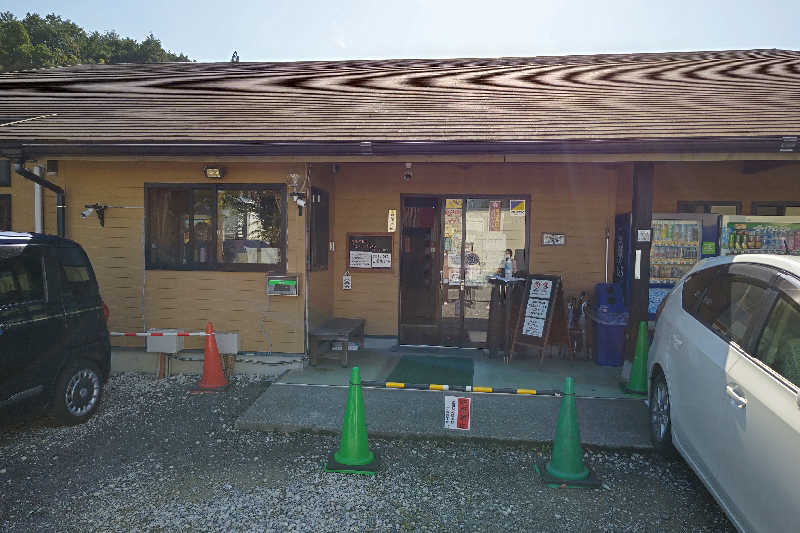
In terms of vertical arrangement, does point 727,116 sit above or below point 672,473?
above

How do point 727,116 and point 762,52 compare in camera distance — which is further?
point 762,52

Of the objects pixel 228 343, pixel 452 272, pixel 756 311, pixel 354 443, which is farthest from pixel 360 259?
pixel 756 311

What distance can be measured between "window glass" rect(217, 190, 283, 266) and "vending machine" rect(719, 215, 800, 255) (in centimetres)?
601

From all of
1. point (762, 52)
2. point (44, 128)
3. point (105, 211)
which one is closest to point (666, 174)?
point (762, 52)

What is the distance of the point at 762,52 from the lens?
10656mm

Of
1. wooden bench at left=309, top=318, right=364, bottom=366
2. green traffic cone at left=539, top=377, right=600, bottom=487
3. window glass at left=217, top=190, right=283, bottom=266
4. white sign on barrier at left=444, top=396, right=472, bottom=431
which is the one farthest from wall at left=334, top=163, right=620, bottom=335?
green traffic cone at left=539, top=377, right=600, bottom=487

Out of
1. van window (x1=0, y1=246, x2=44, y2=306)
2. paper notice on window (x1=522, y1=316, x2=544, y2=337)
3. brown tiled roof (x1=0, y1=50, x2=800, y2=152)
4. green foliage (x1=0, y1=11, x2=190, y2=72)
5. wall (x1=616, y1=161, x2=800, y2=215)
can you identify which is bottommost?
paper notice on window (x1=522, y1=316, x2=544, y2=337)

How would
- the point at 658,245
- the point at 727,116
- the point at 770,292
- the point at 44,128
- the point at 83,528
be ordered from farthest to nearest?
the point at 658,245 < the point at 44,128 < the point at 727,116 < the point at 83,528 < the point at 770,292

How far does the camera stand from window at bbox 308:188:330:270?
24.4 feet

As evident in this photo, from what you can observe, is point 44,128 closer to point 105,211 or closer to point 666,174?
point 105,211

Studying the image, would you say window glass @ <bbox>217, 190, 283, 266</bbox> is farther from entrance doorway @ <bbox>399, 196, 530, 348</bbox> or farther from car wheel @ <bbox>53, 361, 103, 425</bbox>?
car wheel @ <bbox>53, 361, 103, 425</bbox>

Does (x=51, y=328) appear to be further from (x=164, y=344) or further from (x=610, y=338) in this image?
(x=610, y=338)

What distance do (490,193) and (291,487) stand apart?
539 cm

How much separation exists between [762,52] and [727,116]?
5727 millimetres
